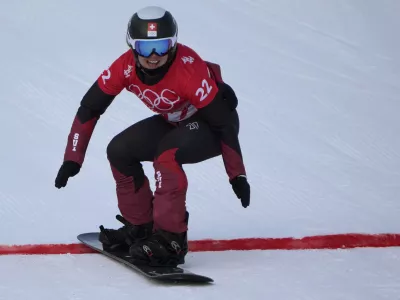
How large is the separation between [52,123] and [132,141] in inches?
121

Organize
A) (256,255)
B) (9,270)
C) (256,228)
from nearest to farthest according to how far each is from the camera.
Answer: (9,270), (256,255), (256,228)

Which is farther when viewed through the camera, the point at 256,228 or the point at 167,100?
the point at 256,228

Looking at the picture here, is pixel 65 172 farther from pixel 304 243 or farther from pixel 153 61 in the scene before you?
pixel 304 243

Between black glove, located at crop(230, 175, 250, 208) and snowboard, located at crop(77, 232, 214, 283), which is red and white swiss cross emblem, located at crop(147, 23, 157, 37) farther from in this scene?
snowboard, located at crop(77, 232, 214, 283)

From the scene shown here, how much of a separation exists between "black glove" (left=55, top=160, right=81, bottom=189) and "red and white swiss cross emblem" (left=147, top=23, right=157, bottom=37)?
0.81 meters

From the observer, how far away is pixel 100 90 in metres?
4.91

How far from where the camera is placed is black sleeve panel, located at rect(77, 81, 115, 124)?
4922mm

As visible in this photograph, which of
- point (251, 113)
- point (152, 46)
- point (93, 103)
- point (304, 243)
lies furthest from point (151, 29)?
point (251, 113)

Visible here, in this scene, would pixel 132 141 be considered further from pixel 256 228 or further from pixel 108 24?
pixel 108 24

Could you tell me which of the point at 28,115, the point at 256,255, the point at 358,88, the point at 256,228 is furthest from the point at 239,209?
the point at 358,88

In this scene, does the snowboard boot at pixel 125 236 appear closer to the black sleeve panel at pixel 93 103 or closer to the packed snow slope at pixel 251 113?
the packed snow slope at pixel 251 113

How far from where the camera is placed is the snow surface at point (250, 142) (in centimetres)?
480

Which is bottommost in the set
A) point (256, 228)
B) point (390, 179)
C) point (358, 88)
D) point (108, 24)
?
point (256, 228)

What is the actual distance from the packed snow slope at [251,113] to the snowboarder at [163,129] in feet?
2.36
